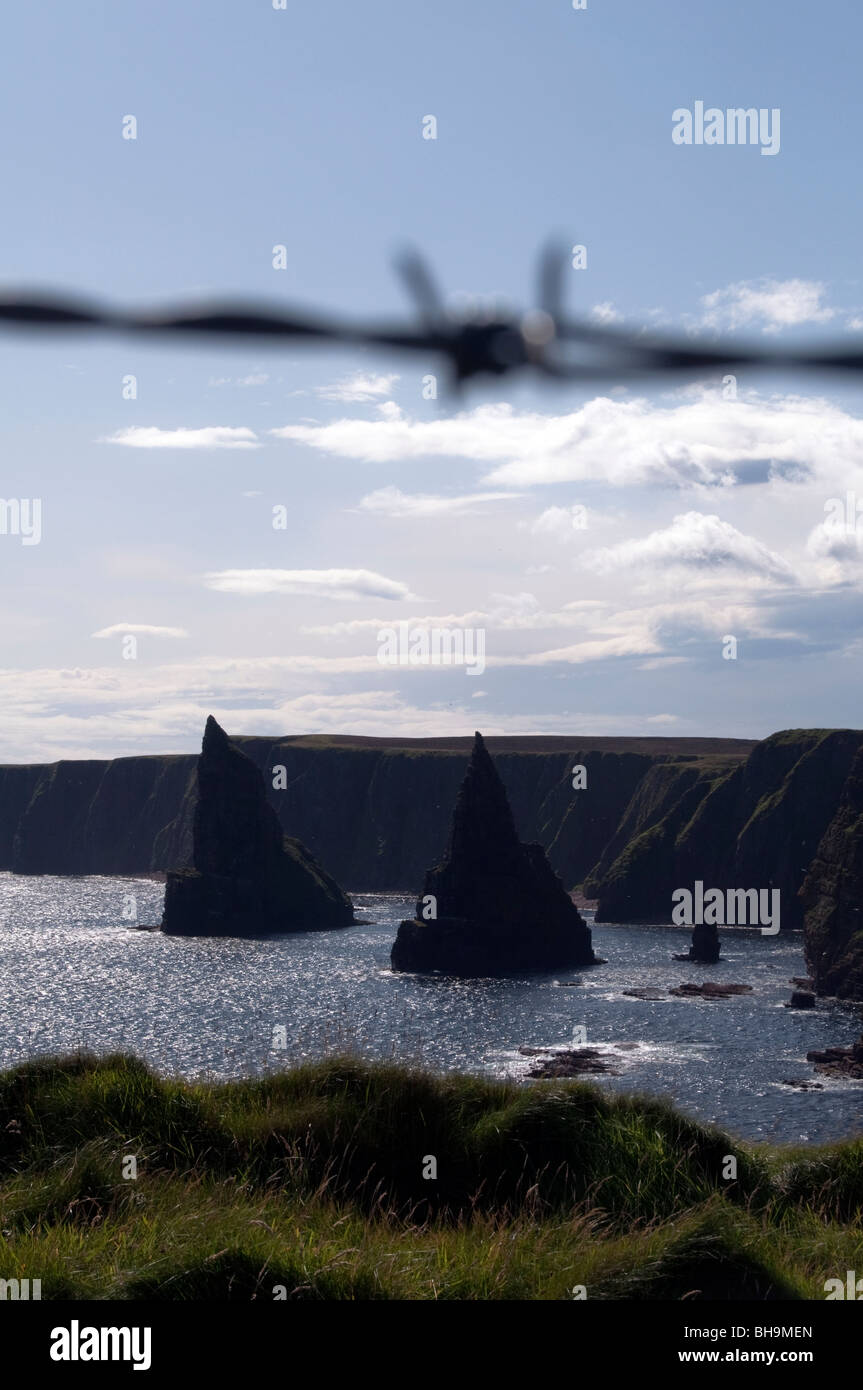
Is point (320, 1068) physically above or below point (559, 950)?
above

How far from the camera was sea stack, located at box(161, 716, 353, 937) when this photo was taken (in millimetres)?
183625

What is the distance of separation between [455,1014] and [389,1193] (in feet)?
292

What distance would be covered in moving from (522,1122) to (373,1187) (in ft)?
6.31

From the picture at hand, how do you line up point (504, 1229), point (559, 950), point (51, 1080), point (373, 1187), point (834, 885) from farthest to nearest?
point (559, 950)
point (834, 885)
point (51, 1080)
point (373, 1187)
point (504, 1229)

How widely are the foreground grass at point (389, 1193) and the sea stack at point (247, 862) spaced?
172109mm

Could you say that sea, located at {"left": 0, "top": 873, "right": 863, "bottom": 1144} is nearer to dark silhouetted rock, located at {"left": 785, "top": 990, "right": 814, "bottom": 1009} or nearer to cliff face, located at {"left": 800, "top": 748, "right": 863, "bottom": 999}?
dark silhouetted rock, located at {"left": 785, "top": 990, "right": 814, "bottom": 1009}

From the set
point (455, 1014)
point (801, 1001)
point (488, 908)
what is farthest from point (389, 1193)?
point (488, 908)

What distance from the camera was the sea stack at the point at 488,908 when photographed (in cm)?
13150

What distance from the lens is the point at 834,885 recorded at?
120m

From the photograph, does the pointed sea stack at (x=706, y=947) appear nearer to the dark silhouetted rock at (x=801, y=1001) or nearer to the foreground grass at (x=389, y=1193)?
the dark silhouetted rock at (x=801, y=1001)

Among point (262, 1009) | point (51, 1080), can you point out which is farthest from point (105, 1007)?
point (51, 1080)
